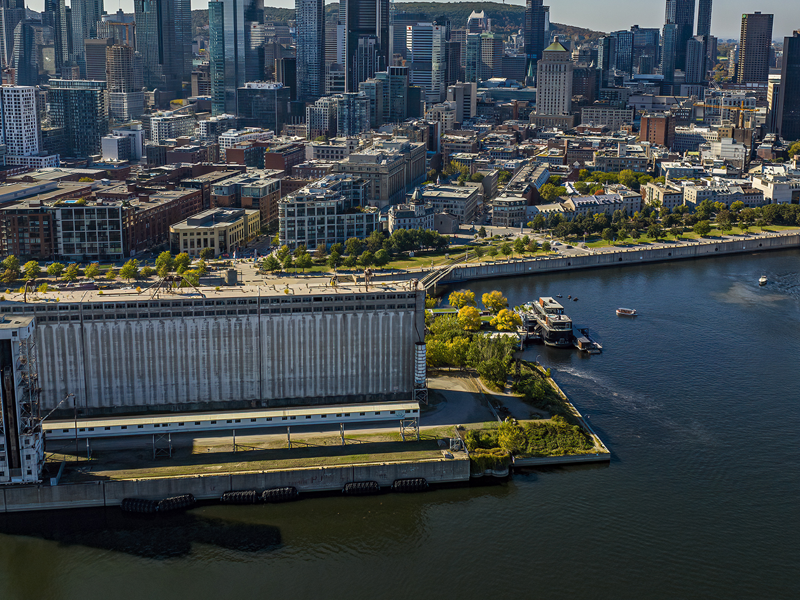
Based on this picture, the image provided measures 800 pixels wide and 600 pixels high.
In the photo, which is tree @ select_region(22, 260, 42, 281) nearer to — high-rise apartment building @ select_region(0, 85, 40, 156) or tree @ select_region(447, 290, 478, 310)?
tree @ select_region(447, 290, 478, 310)

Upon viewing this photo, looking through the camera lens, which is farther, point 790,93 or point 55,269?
point 790,93

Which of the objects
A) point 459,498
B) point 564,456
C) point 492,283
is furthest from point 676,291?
point 459,498

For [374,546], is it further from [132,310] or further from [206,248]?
Result: [206,248]

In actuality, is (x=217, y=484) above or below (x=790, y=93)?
below

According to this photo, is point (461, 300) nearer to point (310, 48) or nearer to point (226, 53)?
point (226, 53)

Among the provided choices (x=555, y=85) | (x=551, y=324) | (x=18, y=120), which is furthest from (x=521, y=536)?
(x=555, y=85)

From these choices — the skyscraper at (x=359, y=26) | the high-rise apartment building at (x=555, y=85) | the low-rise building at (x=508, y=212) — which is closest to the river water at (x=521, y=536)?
the low-rise building at (x=508, y=212)
